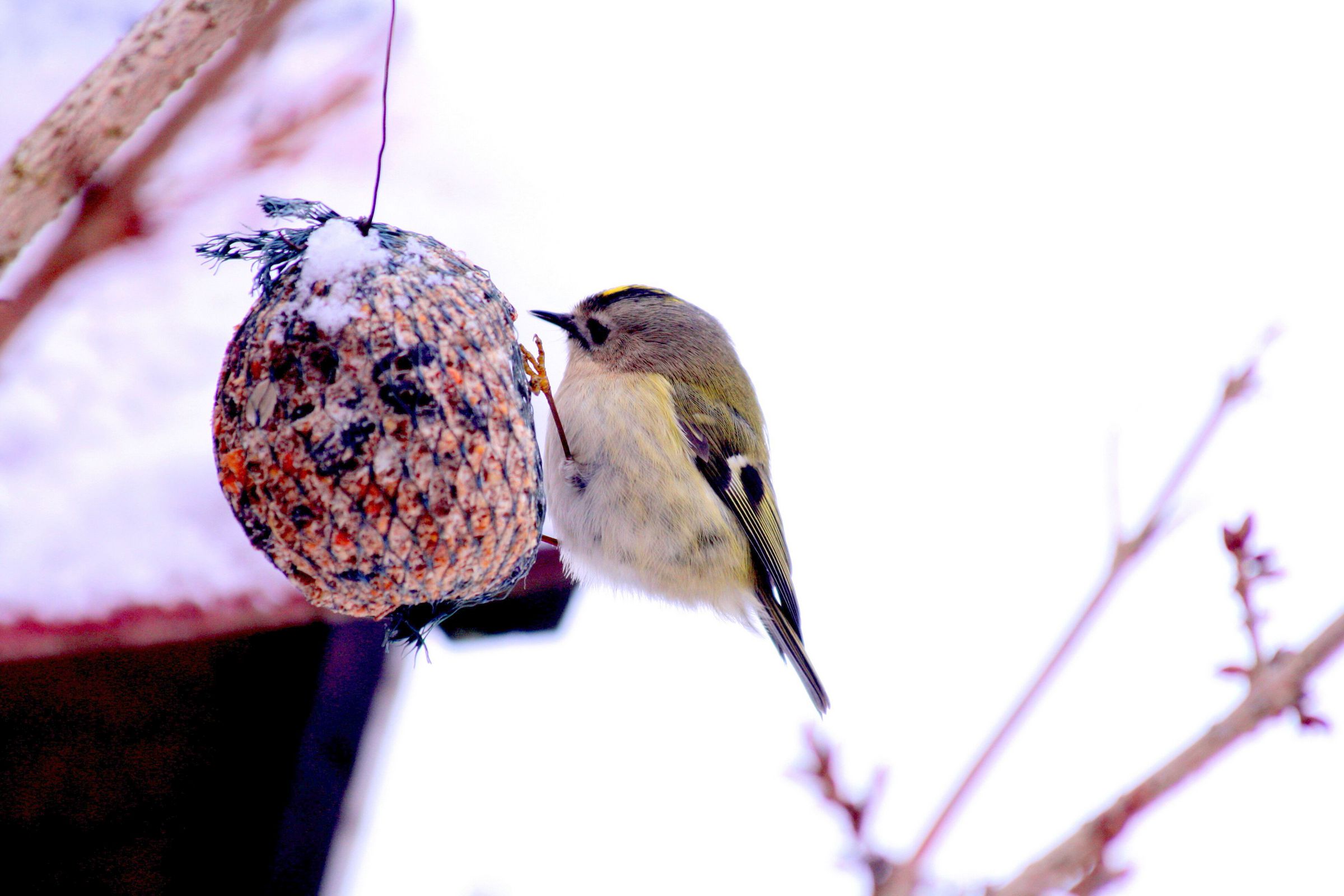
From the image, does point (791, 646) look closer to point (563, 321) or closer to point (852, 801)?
point (563, 321)

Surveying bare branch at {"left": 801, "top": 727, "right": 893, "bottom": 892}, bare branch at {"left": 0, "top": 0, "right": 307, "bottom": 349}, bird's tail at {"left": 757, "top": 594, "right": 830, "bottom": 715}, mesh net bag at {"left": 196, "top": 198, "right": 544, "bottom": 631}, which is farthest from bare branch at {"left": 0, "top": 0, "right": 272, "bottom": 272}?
bird's tail at {"left": 757, "top": 594, "right": 830, "bottom": 715}

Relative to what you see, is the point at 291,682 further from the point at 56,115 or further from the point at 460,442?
the point at 56,115

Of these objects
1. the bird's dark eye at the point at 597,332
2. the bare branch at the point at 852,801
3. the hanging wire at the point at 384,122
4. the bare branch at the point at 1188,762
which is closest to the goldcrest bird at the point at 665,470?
the bird's dark eye at the point at 597,332

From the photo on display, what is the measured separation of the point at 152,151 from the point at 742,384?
156 cm

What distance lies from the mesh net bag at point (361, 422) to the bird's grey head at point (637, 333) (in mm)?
837

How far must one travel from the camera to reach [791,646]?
2016 mm

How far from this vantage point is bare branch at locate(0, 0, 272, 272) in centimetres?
75

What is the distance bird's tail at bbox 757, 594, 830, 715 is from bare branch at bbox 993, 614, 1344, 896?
56.4 inches

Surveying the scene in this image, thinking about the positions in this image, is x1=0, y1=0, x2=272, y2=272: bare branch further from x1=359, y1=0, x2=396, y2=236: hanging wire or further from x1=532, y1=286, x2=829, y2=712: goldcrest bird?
x1=532, y1=286, x2=829, y2=712: goldcrest bird

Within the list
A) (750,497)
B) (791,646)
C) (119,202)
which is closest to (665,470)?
(750,497)

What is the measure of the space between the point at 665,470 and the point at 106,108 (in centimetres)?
119

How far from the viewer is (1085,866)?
49 centimetres

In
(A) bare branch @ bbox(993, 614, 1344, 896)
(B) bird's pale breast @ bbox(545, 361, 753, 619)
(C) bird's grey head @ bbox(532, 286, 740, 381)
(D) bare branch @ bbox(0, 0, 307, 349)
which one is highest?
(D) bare branch @ bbox(0, 0, 307, 349)

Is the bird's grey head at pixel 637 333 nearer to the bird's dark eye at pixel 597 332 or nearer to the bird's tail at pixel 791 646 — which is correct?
the bird's dark eye at pixel 597 332
